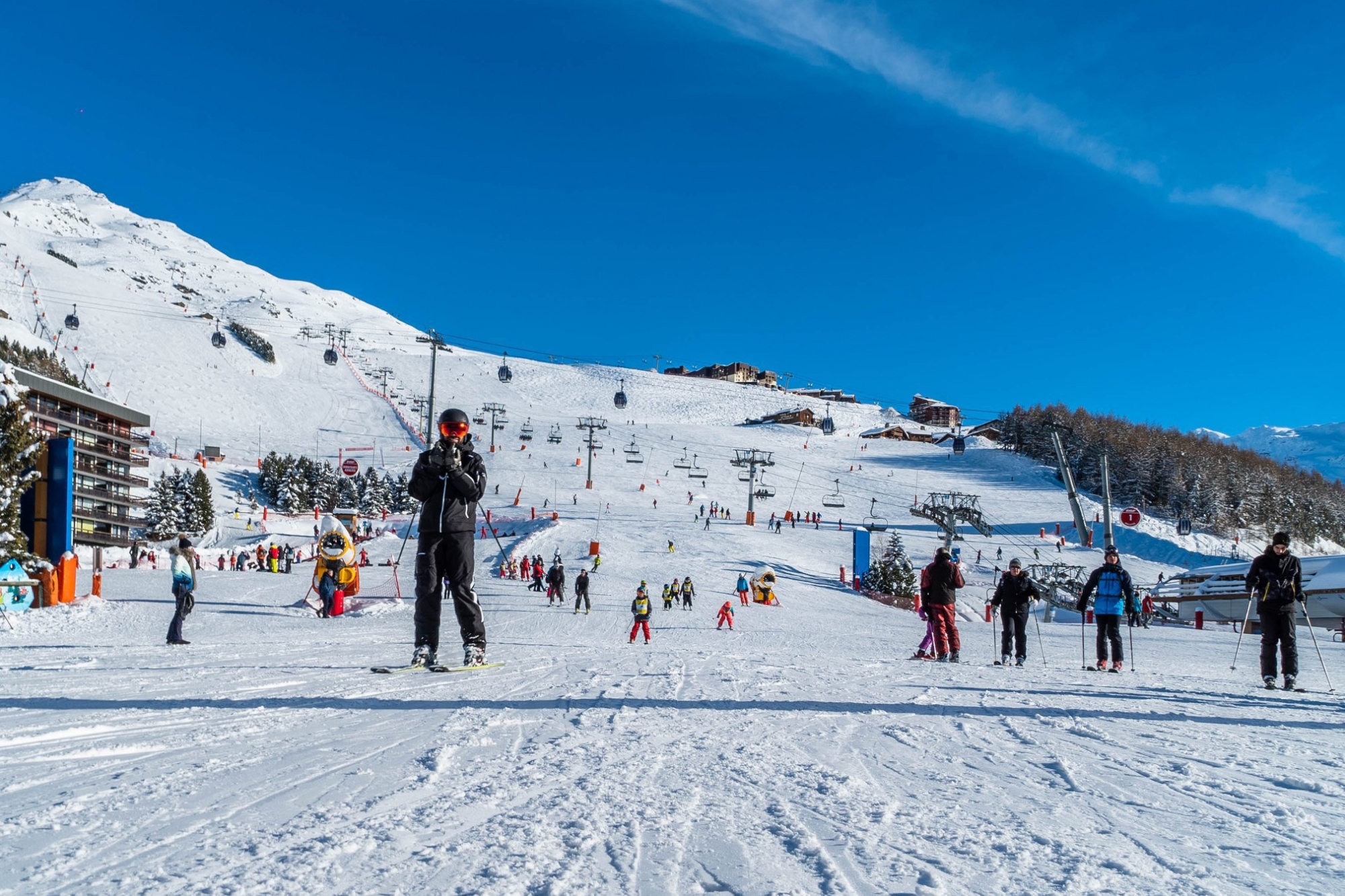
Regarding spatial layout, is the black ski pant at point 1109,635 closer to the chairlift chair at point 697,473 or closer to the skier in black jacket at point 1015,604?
the skier in black jacket at point 1015,604

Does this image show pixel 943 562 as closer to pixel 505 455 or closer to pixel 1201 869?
pixel 1201 869

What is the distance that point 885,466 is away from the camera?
85.8 m

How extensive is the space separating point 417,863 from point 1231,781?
11.0 ft

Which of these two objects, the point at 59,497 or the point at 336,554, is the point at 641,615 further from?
the point at 59,497

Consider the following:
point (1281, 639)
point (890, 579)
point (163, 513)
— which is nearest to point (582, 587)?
point (1281, 639)

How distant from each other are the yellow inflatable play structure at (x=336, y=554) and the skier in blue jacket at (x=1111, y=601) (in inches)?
595

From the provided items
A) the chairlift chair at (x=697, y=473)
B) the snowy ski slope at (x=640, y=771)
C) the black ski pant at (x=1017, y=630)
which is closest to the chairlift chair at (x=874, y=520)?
the chairlift chair at (x=697, y=473)

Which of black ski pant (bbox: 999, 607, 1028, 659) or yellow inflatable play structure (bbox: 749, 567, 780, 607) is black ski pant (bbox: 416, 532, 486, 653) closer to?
black ski pant (bbox: 999, 607, 1028, 659)

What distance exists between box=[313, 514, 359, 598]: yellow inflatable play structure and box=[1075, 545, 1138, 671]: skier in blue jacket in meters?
15.1

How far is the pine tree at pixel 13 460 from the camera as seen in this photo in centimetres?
1677

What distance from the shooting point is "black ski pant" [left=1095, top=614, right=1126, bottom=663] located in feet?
32.3

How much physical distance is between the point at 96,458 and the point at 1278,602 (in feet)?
194

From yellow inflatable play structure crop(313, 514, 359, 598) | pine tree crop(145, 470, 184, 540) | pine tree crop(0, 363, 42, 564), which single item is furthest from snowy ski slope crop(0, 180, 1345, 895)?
pine tree crop(145, 470, 184, 540)

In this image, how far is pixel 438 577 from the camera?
621cm
